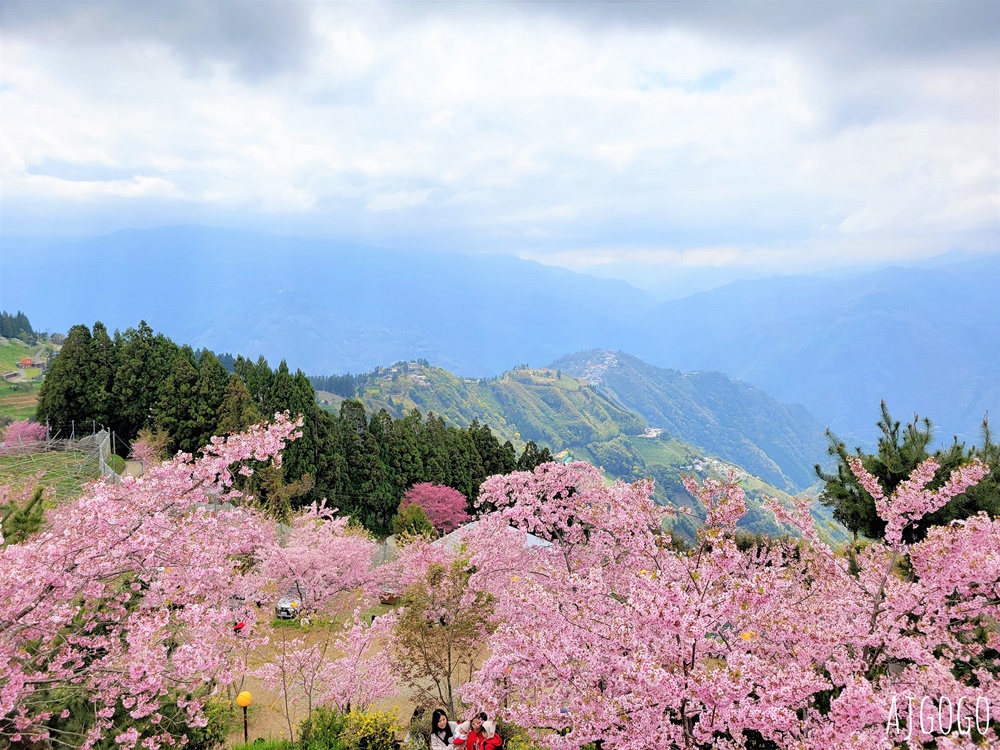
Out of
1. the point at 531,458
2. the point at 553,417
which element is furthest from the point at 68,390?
the point at 553,417

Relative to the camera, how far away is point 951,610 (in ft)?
21.9

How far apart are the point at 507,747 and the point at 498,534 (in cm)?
383

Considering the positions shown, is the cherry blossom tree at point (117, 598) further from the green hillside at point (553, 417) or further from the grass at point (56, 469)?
the green hillside at point (553, 417)

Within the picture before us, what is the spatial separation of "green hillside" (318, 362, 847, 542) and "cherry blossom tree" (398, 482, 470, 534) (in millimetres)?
81375

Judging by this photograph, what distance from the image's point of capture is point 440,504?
33.4m

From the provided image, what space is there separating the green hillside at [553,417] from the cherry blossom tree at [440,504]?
267ft

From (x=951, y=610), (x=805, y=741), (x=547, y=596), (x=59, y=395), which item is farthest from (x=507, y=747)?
(x=59, y=395)

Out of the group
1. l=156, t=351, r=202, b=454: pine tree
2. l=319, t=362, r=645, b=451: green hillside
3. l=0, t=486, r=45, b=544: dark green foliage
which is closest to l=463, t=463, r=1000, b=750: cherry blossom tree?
l=0, t=486, r=45, b=544: dark green foliage

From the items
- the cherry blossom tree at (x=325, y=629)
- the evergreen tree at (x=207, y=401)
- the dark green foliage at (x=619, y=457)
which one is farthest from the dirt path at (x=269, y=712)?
the dark green foliage at (x=619, y=457)

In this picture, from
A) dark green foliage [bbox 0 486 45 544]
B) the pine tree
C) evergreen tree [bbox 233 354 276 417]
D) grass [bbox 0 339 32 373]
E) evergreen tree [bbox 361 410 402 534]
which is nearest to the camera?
dark green foliage [bbox 0 486 45 544]

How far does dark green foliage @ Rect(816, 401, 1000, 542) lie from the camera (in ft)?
40.0

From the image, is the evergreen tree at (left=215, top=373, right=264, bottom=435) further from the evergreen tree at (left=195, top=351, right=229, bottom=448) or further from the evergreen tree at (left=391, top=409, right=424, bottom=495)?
the evergreen tree at (left=391, top=409, right=424, bottom=495)

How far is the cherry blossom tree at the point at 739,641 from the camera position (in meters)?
5.14

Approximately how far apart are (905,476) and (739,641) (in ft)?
28.9
